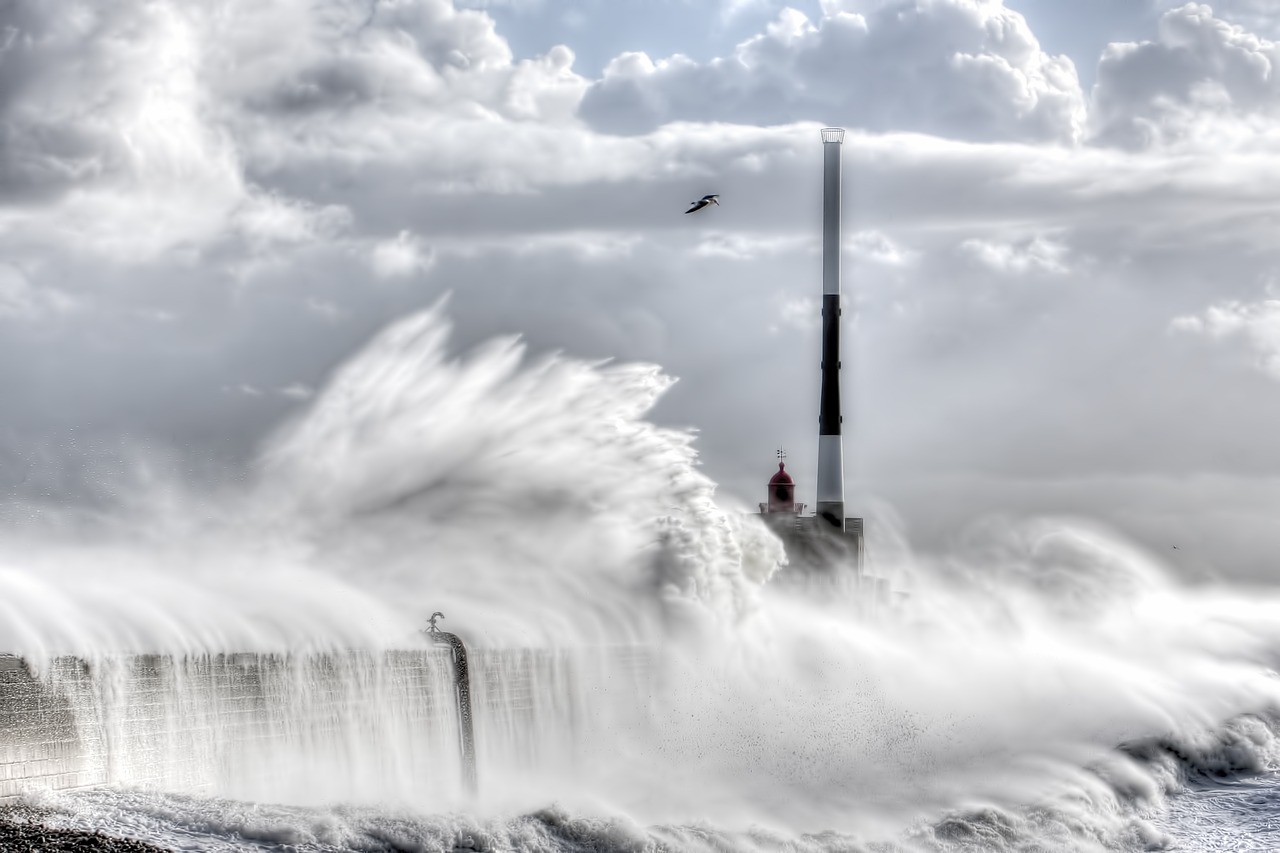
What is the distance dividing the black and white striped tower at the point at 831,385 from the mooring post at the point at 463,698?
1155 inches

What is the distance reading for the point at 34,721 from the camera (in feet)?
60.1

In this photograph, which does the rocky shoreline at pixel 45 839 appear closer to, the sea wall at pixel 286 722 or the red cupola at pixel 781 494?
the sea wall at pixel 286 722

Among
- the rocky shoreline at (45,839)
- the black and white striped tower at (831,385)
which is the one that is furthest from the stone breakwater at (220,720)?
the black and white striped tower at (831,385)

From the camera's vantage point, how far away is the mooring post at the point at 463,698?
1093 inches

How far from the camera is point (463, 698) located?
93.7 ft

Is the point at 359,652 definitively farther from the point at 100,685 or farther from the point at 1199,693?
the point at 1199,693

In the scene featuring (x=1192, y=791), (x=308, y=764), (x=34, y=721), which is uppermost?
(x=34, y=721)

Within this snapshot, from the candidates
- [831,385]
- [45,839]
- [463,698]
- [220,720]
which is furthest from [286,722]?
[831,385]

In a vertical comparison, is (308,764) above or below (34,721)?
below

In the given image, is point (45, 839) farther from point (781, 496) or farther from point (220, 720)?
point (781, 496)

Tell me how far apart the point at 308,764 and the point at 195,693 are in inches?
113

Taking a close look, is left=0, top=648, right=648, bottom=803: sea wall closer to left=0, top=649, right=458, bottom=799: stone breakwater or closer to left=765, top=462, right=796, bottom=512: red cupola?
left=0, top=649, right=458, bottom=799: stone breakwater

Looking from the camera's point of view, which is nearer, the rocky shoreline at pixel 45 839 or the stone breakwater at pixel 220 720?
the rocky shoreline at pixel 45 839

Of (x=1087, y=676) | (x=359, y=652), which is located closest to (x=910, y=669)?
(x=1087, y=676)
